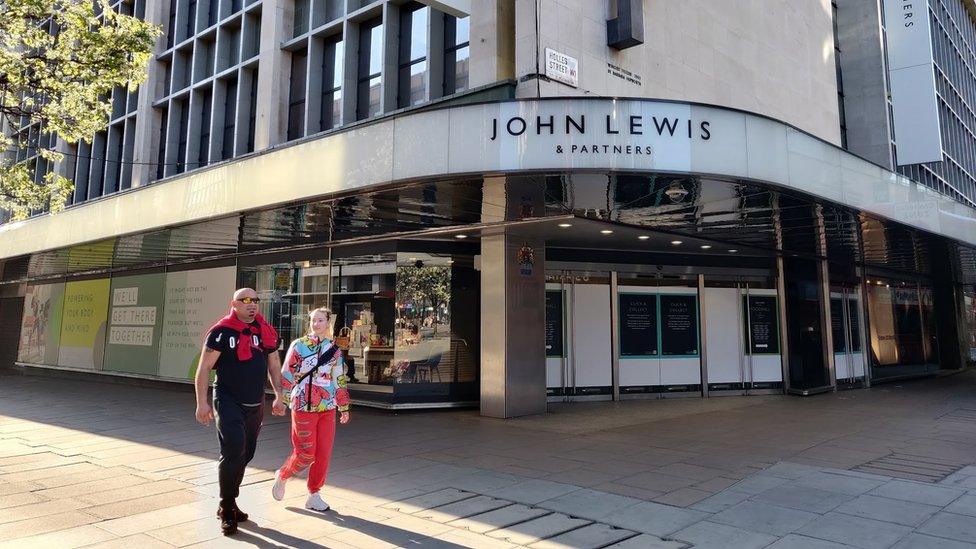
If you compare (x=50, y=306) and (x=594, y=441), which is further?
(x=50, y=306)

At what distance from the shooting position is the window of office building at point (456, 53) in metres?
11.7

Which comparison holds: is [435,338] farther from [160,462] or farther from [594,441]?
[160,462]

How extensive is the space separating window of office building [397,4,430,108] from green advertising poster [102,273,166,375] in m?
9.16

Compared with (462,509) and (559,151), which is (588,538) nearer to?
(462,509)

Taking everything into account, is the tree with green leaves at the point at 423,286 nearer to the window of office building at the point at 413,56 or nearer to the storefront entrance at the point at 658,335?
the storefront entrance at the point at 658,335

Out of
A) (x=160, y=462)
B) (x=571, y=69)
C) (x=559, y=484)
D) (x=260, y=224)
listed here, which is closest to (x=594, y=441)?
(x=559, y=484)

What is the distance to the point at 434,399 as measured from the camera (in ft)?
36.8

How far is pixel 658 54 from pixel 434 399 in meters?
8.16

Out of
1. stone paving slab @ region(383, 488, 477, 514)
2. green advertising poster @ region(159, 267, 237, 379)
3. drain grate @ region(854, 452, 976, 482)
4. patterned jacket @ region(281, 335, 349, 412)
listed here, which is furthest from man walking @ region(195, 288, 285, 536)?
green advertising poster @ region(159, 267, 237, 379)

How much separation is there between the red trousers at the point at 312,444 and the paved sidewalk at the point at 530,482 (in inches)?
12.7

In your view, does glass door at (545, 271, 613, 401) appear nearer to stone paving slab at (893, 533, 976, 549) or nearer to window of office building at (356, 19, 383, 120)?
window of office building at (356, 19, 383, 120)

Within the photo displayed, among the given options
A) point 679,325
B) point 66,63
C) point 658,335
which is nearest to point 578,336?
point 658,335

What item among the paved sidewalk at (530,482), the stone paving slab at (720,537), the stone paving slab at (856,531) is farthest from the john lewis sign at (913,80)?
the stone paving slab at (720,537)

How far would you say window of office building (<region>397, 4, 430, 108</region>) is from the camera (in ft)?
40.4
